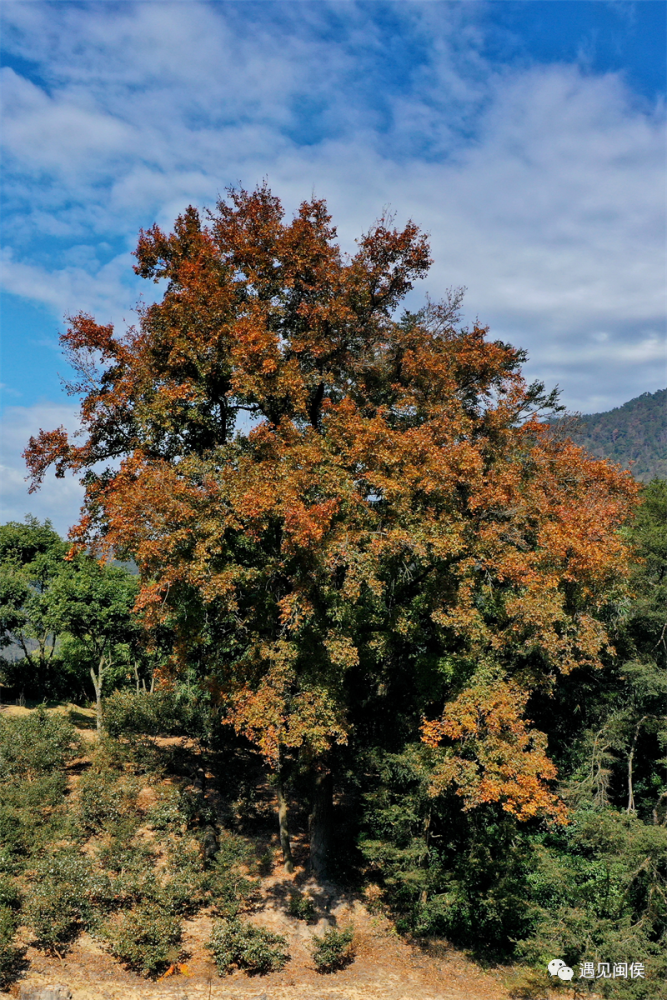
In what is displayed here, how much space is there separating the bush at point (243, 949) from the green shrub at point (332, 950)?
790mm

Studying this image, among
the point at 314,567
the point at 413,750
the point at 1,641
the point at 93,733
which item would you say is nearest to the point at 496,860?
the point at 413,750

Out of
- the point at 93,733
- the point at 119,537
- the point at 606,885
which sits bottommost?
the point at 606,885

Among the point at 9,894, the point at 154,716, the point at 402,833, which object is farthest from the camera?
the point at 154,716

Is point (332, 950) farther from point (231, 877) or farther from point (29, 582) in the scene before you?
point (29, 582)

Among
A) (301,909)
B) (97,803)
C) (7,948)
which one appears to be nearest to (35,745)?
(97,803)

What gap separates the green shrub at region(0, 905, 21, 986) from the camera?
1092 cm

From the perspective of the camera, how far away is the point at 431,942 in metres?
15.1

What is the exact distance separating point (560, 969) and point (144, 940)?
29.6 ft

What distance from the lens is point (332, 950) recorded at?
43.8ft

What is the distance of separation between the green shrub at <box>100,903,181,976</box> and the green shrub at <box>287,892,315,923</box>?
312 cm

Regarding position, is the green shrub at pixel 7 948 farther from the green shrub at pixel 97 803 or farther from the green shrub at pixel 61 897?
the green shrub at pixel 97 803

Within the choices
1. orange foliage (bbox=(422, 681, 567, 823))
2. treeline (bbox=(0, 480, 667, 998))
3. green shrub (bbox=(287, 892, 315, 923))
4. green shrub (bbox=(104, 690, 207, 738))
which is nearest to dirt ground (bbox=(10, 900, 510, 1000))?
green shrub (bbox=(287, 892, 315, 923))

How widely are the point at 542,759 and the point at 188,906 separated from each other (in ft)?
28.9

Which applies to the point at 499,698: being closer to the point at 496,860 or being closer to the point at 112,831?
the point at 496,860
